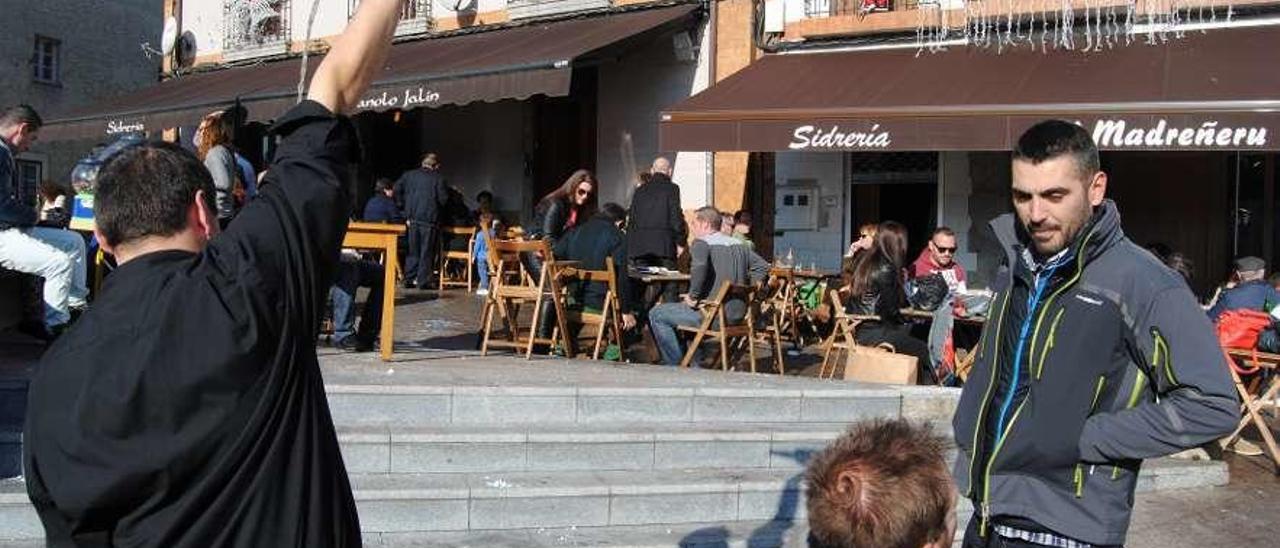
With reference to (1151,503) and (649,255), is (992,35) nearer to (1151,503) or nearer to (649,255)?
(649,255)

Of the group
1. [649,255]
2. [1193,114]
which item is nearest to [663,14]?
[649,255]

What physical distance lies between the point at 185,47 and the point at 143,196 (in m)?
19.4

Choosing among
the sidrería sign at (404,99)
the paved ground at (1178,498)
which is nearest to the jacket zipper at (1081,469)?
the paved ground at (1178,498)

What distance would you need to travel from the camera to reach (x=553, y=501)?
544 cm

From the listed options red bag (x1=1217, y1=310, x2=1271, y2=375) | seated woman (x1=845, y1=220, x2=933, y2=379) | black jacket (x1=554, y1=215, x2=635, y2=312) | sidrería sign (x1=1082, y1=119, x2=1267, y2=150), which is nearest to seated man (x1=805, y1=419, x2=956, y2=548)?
red bag (x1=1217, y1=310, x2=1271, y2=375)

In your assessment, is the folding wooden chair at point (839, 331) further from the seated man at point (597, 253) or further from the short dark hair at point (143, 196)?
the short dark hair at point (143, 196)

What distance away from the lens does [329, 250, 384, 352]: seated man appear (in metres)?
7.81

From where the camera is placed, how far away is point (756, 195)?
41.7 feet

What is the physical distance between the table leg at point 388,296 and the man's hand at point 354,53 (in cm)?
500

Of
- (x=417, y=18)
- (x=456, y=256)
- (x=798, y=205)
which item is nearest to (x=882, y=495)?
(x=798, y=205)

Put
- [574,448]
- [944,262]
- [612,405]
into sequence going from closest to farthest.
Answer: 1. [574,448]
2. [612,405]
3. [944,262]

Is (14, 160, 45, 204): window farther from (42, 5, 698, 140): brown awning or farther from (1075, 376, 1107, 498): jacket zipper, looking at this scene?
(1075, 376, 1107, 498): jacket zipper

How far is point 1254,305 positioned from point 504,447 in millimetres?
5451

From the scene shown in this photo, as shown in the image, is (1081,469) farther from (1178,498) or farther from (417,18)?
(417,18)
